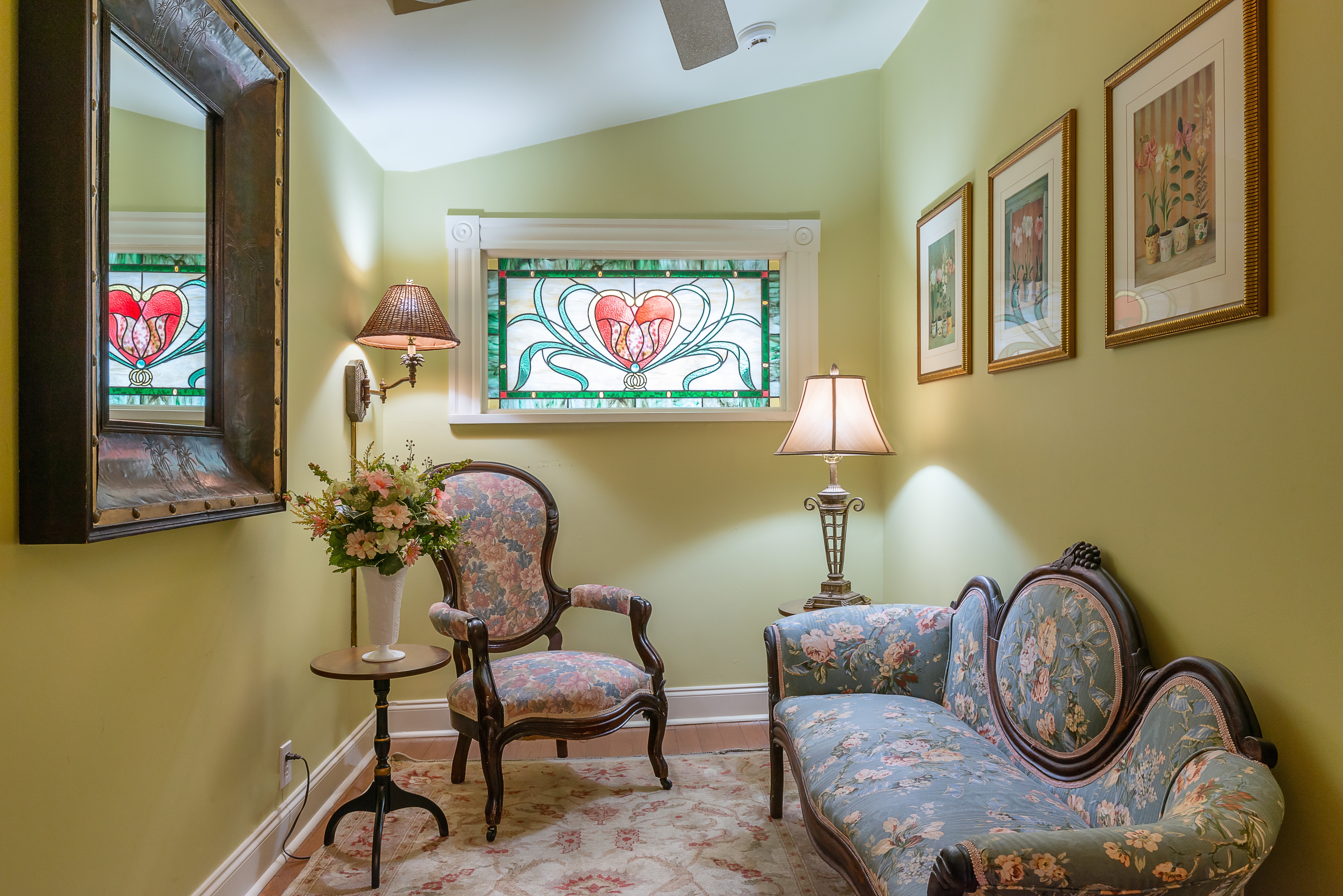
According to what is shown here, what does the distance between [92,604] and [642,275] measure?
2514 mm

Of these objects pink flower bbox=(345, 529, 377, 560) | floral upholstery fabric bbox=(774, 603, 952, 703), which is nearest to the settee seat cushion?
floral upholstery fabric bbox=(774, 603, 952, 703)

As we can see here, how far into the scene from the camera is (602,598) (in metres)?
3.04

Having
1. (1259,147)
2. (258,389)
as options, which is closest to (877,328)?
(1259,147)

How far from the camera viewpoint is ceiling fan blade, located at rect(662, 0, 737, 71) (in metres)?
2.28

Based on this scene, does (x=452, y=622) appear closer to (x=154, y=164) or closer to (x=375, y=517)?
(x=375, y=517)

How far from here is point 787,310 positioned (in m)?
3.54

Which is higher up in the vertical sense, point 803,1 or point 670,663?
point 803,1

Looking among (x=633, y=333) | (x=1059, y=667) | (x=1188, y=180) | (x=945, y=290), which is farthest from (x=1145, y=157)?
(x=633, y=333)

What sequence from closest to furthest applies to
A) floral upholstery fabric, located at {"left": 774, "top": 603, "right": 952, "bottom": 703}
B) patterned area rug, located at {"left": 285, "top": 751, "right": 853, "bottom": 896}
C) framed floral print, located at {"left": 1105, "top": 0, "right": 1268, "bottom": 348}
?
framed floral print, located at {"left": 1105, "top": 0, "right": 1268, "bottom": 348} < patterned area rug, located at {"left": 285, "top": 751, "right": 853, "bottom": 896} < floral upholstery fabric, located at {"left": 774, "top": 603, "right": 952, "bottom": 703}

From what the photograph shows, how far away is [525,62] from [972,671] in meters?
2.46

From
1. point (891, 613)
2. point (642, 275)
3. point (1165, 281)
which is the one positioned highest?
point (642, 275)

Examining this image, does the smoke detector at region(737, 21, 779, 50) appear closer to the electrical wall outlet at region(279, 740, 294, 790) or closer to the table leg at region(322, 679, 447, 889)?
the table leg at region(322, 679, 447, 889)

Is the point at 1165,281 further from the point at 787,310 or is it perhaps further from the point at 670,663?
the point at 670,663

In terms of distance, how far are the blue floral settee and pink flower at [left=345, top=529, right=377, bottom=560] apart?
1.25 meters
